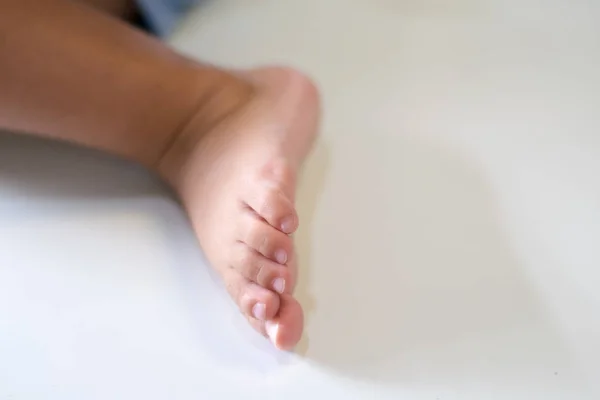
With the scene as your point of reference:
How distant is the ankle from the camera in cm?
55

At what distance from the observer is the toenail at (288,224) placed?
0.48 meters

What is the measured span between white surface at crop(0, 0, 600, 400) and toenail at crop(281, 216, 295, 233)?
4 centimetres

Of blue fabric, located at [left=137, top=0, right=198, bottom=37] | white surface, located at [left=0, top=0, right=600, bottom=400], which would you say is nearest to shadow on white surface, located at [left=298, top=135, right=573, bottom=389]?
white surface, located at [left=0, top=0, right=600, bottom=400]

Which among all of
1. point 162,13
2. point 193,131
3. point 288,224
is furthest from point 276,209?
point 162,13

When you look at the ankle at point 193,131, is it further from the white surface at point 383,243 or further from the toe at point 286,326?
the toe at point 286,326

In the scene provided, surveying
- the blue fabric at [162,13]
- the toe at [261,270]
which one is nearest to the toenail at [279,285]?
the toe at [261,270]

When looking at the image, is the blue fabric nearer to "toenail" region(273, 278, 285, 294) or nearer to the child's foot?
the child's foot

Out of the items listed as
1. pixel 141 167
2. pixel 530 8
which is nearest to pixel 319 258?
pixel 141 167

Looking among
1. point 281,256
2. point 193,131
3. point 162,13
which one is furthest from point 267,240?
point 162,13

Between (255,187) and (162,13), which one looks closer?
(255,187)

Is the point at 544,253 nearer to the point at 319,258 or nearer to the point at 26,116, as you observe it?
the point at 319,258

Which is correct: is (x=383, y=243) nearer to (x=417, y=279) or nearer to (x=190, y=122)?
(x=417, y=279)

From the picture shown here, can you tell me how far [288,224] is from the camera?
484 millimetres

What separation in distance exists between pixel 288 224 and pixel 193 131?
0.42 ft
